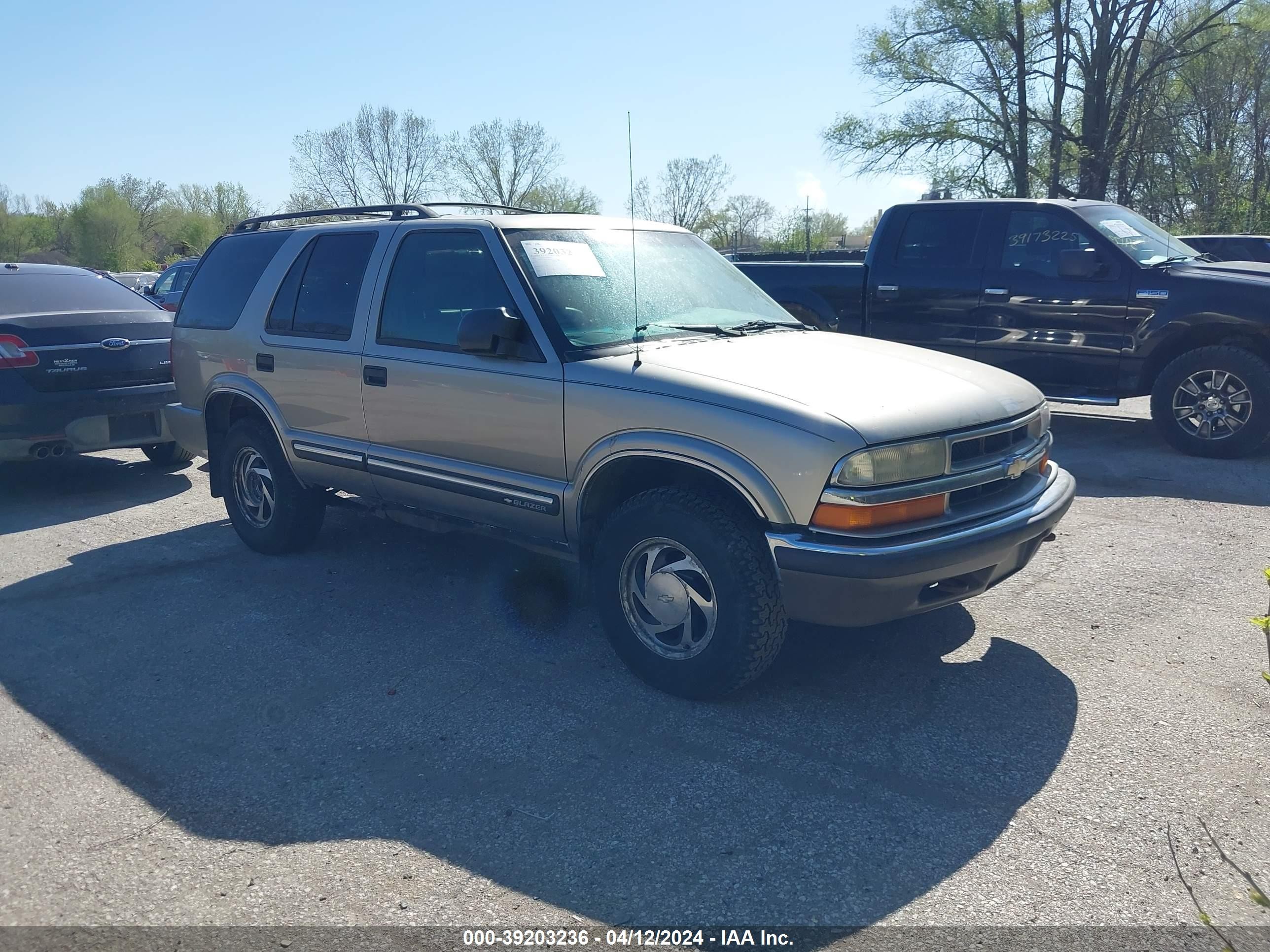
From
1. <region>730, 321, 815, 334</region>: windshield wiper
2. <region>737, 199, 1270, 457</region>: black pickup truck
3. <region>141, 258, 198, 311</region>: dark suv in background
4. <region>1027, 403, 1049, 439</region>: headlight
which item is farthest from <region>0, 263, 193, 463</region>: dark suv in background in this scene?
<region>141, 258, 198, 311</region>: dark suv in background

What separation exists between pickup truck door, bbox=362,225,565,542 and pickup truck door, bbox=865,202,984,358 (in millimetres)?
5448

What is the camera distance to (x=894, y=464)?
11.7 feet

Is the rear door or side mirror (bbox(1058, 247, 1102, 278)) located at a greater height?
side mirror (bbox(1058, 247, 1102, 278))

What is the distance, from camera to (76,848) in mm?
3139

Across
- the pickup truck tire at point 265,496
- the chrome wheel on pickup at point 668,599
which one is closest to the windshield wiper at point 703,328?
the chrome wheel on pickup at point 668,599

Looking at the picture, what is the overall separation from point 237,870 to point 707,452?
2.05 metres

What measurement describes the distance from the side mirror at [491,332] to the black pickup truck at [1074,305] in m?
5.56

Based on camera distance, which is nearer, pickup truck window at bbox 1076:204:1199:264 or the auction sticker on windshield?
pickup truck window at bbox 1076:204:1199:264

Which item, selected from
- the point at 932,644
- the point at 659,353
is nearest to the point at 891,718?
the point at 932,644

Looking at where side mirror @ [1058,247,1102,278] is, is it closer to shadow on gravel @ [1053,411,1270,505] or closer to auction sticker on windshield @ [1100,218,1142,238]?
auction sticker on windshield @ [1100,218,1142,238]

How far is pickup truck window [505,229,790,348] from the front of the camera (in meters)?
4.47

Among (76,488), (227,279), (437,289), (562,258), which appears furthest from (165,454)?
(562,258)

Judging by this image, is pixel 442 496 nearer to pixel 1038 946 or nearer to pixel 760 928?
pixel 760 928

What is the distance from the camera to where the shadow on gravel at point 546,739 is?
297cm
